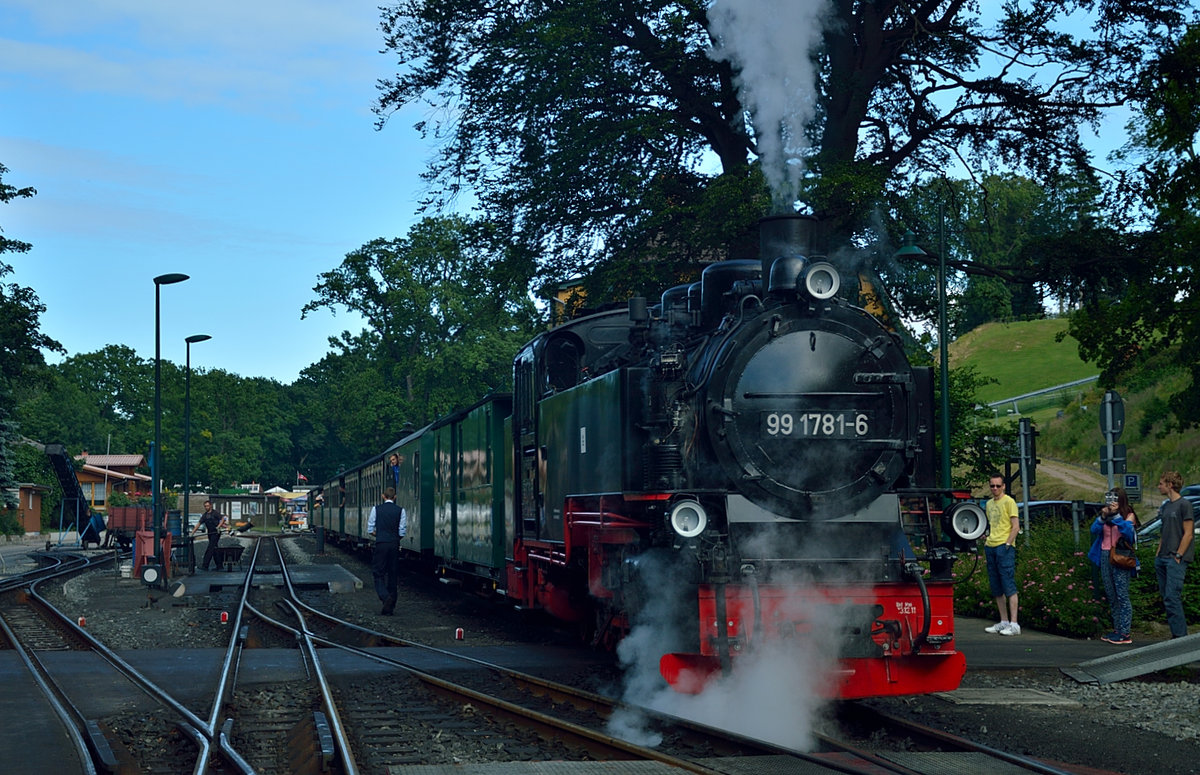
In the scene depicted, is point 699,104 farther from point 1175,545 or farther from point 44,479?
point 44,479

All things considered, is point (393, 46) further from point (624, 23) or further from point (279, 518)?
point (279, 518)

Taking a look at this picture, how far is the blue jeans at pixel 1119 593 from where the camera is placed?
37.2ft

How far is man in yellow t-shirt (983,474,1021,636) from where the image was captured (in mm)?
12094

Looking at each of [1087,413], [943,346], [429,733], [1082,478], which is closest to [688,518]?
[429,733]

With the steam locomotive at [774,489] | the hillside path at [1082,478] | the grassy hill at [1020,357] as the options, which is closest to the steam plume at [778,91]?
the steam locomotive at [774,489]

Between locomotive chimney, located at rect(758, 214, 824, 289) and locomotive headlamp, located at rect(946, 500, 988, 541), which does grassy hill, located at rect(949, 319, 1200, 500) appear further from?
locomotive chimney, located at rect(758, 214, 824, 289)

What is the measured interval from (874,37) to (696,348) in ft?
43.0

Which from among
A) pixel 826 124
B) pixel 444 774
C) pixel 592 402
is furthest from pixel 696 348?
pixel 826 124

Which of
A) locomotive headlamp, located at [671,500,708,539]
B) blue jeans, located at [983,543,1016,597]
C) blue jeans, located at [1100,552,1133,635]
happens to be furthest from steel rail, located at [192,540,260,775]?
blue jeans, located at [1100,552,1133,635]

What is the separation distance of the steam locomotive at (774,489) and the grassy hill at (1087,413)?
12873mm

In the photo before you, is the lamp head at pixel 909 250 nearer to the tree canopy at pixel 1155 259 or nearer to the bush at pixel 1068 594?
the tree canopy at pixel 1155 259

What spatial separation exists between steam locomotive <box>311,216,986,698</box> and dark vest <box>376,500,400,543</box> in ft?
21.5

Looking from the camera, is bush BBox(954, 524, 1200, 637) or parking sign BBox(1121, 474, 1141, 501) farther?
parking sign BBox(1121, 474, 1141, 501)

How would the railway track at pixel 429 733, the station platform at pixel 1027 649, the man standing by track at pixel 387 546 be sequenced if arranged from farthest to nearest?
the man standing by track at pixel 387 546 → the station platform at pixel 1027 649 → the railway track at pixel 429 733
